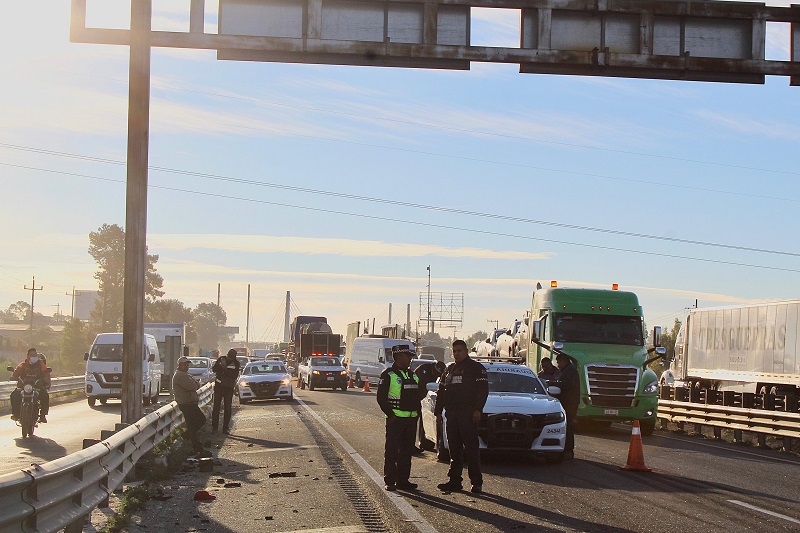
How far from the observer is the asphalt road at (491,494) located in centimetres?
1041

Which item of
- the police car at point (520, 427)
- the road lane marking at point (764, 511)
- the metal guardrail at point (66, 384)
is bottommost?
the metal guardrail at point (66, 384)

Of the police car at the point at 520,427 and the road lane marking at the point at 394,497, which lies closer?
the road lane marking at the point at 394,497

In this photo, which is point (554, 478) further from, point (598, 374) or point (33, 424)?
point (33, 424)

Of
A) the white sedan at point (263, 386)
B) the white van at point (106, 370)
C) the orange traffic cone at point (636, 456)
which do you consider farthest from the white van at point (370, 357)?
the orange traffic cone at point (636, 456)

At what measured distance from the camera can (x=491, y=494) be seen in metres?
12.6

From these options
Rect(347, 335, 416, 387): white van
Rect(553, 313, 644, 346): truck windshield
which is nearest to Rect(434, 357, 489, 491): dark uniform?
Rect(553, 313, 644, 346): truck windshield

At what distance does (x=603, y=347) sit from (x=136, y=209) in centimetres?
1305

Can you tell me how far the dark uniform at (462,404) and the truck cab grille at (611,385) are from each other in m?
11.4

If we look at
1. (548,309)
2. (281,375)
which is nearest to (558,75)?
(548,309)

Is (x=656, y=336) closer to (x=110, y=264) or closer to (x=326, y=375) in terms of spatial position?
(x=326, y=375)

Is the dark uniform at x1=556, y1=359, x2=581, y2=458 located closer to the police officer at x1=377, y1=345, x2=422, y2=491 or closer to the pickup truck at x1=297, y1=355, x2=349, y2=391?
the police officer at x1=377, y1=345, x2=422, y2=491

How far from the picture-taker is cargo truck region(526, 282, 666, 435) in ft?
80.3

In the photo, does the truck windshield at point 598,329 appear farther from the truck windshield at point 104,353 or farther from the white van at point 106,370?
the truck windshield at point 104,353

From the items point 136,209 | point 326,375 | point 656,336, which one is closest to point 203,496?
point 136,209
